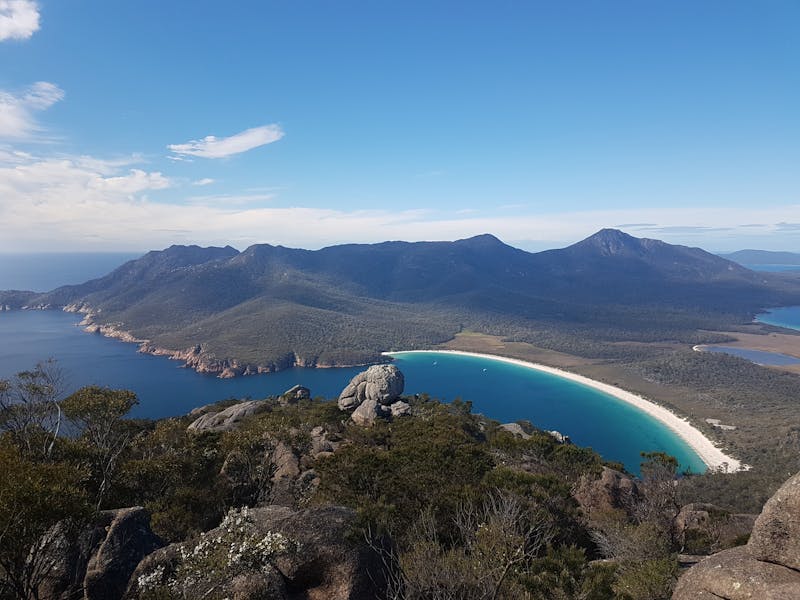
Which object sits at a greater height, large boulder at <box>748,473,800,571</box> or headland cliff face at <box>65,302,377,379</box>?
large boulder at <box>748,473,800,571</box>

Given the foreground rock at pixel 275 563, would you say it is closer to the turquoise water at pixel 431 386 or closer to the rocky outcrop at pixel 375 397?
the rocky outcrop at pixel 375 397

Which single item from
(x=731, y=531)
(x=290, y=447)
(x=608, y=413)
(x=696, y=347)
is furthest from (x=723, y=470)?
(x=696, y=347)

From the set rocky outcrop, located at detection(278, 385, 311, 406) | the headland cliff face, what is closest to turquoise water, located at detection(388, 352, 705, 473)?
the headland cliff face

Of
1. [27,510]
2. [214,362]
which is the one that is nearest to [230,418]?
[27,510]

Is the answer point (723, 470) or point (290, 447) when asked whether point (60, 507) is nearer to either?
point (290, 447)

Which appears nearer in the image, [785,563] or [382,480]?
[785,563]

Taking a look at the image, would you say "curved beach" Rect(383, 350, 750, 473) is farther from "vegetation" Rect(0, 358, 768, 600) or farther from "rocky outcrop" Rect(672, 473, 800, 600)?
"rocky outcrop" Rect(672, 473, 800, 600)
